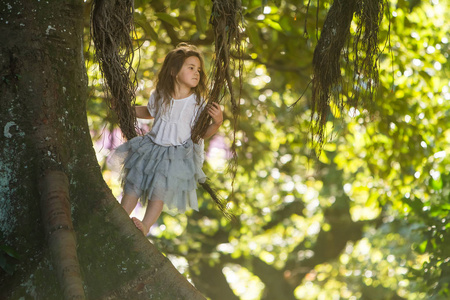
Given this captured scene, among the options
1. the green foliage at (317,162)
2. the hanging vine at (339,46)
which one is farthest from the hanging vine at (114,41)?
the hanging vine at (339,46)

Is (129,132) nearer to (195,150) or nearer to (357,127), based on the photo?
(195,150)

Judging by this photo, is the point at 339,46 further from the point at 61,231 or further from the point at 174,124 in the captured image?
the point at 61,231

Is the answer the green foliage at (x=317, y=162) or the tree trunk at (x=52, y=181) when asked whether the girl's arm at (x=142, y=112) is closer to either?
the green foliage at (x=317, y=162)

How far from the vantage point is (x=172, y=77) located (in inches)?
123

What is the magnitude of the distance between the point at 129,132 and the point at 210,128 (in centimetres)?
41

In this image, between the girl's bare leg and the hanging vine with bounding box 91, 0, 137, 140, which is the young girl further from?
the hanging vine with bounding box 91, 0, 137, 140

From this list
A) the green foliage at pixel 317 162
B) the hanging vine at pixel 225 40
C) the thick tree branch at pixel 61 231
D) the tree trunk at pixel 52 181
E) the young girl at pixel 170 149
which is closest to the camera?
the thick tree branch at pixel 61 231

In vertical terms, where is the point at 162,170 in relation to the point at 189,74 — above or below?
below

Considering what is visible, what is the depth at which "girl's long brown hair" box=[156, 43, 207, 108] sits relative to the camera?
3092 millimetres

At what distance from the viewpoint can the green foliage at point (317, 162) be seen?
16.4 ft

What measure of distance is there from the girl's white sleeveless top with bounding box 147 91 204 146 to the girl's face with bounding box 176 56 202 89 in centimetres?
11

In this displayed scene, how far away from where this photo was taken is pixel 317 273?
1162 centimetres

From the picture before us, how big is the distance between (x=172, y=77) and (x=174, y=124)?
0.86 ft

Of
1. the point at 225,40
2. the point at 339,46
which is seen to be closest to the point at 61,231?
the point at 225,40
